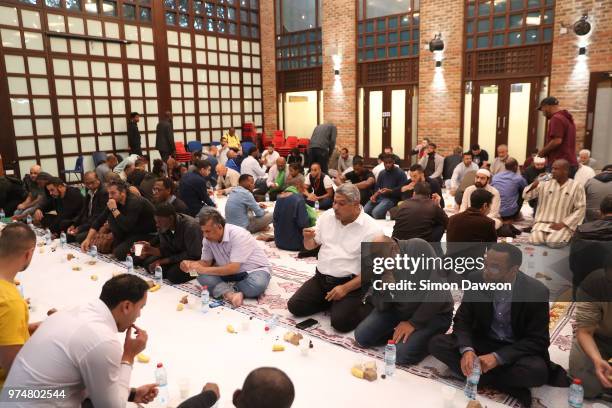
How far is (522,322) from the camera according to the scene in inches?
115

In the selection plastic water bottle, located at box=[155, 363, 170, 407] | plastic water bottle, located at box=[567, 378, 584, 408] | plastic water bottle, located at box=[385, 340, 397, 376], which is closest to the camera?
plastic water bottle, located at box=[567, 378, 584, 408]

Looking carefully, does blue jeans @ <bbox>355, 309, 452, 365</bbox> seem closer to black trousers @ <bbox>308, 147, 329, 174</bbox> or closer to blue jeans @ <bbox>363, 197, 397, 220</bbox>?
blue jeans @ <bbox>363, 197, 397, 220</bbox>

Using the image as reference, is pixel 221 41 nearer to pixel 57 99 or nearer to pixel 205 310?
pixel 57 99

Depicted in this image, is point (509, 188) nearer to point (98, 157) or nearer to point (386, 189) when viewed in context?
point (386, 189)

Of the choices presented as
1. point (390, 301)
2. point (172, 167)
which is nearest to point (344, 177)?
point (172, 167)

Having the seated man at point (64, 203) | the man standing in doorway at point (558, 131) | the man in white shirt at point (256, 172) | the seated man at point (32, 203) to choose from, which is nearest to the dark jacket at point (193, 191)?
the seated man at point (64, 203)

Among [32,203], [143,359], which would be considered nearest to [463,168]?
[143,359]

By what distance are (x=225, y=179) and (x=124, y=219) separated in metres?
4.84

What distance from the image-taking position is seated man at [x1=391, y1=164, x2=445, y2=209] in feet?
22.3

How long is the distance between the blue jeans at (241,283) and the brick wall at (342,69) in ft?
34.2

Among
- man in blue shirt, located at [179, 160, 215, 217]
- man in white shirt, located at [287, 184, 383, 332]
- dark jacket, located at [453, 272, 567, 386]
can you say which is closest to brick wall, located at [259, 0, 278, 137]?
man in blue shirt, located at [179, 160, 215, 217]

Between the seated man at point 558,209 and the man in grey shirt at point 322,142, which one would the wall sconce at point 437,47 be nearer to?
the man in grey shirt at point 322,142

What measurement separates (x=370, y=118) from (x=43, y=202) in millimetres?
9447

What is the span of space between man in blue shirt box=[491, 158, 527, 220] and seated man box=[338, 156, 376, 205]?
2.11m
